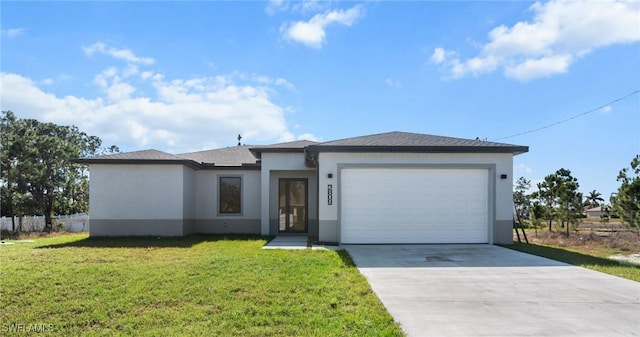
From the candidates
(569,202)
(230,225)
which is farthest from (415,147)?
(569,202)

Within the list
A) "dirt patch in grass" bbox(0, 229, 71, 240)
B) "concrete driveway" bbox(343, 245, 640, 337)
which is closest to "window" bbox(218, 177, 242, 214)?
"concrete driveway" bbox(343, 245, 640, 337)

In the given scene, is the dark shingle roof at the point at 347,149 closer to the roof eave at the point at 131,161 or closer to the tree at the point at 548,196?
the roof eave at the point at 131,161

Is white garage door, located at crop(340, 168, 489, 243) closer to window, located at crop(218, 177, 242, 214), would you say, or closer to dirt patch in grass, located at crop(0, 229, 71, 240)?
window, located at crop(218, 177, 242, 214)

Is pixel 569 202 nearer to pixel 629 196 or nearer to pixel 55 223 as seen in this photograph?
pixel 629 196

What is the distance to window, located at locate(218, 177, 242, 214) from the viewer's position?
1513 cm

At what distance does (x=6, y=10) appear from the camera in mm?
8273

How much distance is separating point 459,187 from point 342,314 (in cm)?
815

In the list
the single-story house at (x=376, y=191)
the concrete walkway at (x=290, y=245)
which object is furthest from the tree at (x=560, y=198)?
the concrete walkway at (x=290, y=245)

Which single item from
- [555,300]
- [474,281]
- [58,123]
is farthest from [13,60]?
[58,123]

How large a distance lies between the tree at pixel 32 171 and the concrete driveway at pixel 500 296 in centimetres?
1861

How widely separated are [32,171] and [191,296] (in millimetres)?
19444

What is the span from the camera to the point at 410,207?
11.6 meters

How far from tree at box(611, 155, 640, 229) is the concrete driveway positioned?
27.1 ft

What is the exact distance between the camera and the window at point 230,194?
15133 mm
